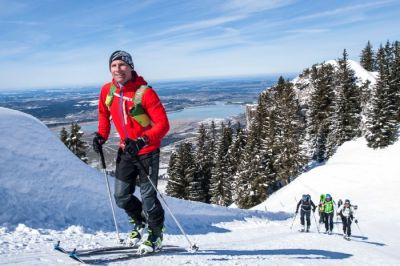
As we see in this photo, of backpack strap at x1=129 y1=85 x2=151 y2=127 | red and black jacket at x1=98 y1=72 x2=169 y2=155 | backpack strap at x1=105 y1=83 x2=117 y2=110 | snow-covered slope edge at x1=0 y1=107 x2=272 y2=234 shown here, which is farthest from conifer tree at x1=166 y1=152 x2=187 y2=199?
backpack strap at x1=129 y1=85 x2=151 y2=127

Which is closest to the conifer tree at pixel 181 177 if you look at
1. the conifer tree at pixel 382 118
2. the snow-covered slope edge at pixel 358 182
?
the snow-covered slope edge at pixel 358 182

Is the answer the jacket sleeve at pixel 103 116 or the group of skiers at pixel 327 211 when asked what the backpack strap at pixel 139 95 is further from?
the group of skiers at pixel 327 211

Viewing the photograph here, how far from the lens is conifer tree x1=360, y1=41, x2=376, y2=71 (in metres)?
103

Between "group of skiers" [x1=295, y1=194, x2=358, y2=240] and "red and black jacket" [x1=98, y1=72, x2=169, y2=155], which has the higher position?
"red and black jacket" [x1=98, y1=72, x2=169, y2=155]

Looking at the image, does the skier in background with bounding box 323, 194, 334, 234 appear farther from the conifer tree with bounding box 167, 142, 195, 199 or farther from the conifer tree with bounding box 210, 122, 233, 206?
the conifer tree with bounding box 210, 122, 233, 206

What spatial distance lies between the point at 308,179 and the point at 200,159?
72.9 ft

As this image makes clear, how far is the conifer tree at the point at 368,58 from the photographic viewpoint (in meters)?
103

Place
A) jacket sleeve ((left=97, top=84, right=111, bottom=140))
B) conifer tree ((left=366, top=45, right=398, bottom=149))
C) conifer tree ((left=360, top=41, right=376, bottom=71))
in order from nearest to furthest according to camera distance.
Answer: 1. jacket sleeve ((left=97, top=84, right=111, bottom=140))
2. conifer tree ((left=366, top=45, right=398, bottom=149))
3. conifer tree ((left=360, top=41, right=376, bottom=71))

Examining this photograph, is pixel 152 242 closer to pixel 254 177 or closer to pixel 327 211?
pixel 327 211

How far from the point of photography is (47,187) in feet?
34.9

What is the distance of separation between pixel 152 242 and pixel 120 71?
2.78m

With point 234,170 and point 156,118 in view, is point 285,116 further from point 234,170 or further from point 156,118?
point 156,118

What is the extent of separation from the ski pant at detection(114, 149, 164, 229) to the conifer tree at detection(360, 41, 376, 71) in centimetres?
10796

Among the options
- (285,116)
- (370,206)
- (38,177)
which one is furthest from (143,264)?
(285,116)
